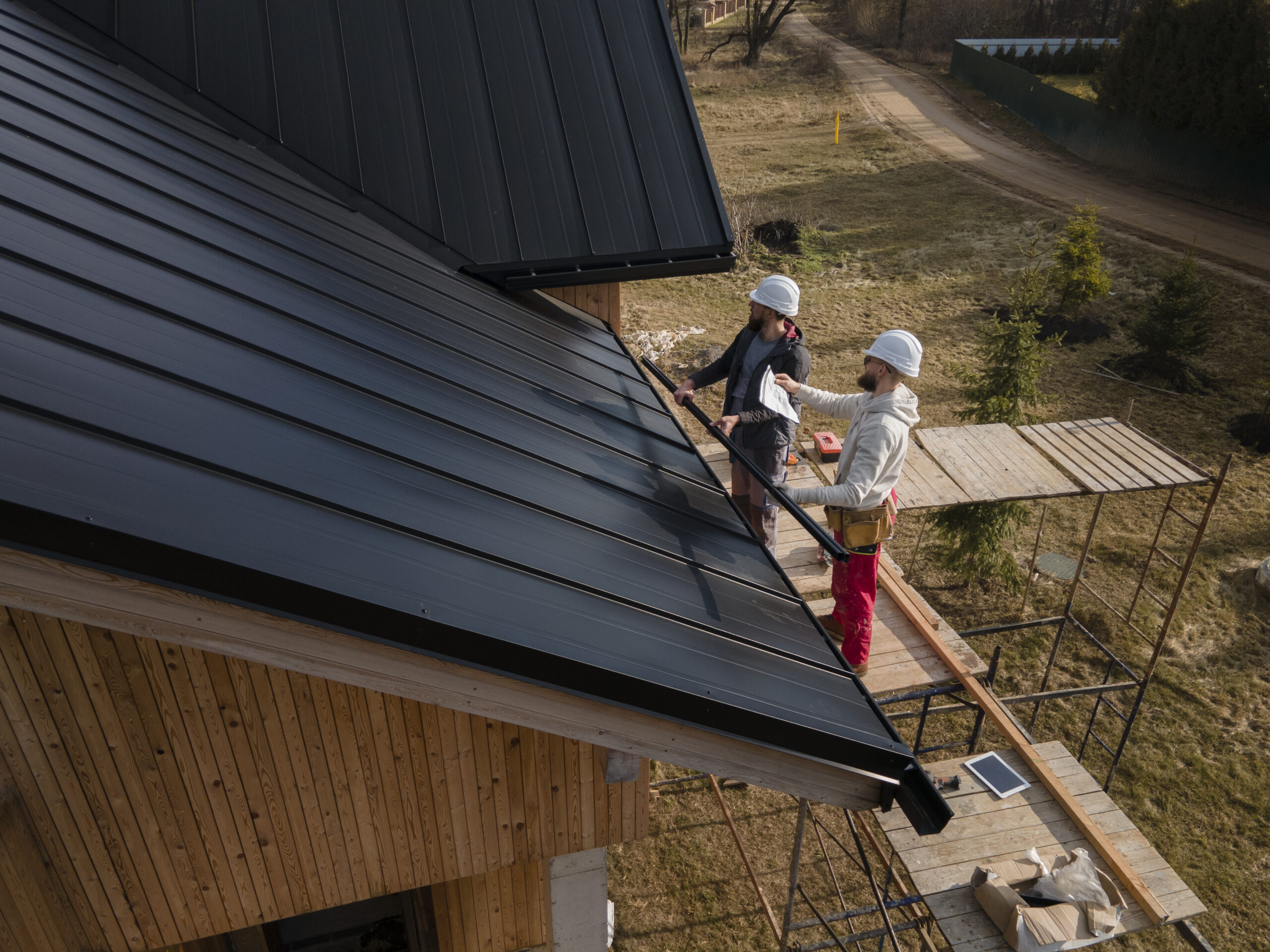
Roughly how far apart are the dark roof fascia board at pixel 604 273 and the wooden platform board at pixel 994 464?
334 centimetres

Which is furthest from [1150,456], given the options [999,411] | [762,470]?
[762,470]

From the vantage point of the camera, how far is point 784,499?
14.1 ft

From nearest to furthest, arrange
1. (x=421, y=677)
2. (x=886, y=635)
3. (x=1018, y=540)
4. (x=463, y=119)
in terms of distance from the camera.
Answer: (x=421, y=677) → (x=463, y=119) → (x=886, y=635) → (x=1018, y=540)

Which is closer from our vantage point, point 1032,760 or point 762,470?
point 1032,760

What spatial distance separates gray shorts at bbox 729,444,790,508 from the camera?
633 cm

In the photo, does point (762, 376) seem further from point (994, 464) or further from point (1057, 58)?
point (1057, 58)

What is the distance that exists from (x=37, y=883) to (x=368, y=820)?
131cm

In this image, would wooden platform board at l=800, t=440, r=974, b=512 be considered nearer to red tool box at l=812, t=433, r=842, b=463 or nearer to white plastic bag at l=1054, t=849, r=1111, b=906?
red tool box at l=812, t=433, r=842, b=463

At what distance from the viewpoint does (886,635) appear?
6988 millimetres

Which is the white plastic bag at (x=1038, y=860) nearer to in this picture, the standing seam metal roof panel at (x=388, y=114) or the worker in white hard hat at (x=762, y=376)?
the worker in white hard hat at (x=762, y=376)

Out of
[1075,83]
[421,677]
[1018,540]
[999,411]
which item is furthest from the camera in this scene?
[1075,83]

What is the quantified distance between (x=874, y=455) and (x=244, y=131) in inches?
182

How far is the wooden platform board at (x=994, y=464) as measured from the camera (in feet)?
25.7

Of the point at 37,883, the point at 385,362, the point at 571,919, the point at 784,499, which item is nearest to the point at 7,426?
the point at 385,362
